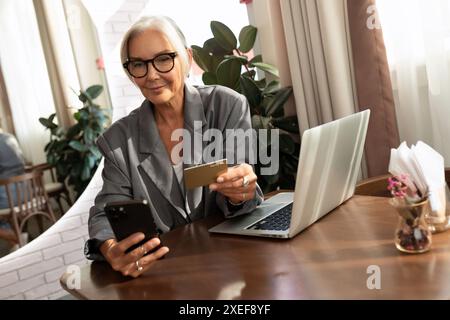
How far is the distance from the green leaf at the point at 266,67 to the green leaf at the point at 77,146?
1.19 m

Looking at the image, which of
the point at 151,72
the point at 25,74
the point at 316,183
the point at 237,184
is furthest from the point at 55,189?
A: the point at 316,183

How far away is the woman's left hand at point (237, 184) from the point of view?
3.43 feet

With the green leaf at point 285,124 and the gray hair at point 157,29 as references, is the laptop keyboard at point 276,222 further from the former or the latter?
the green leaf at point 285,124

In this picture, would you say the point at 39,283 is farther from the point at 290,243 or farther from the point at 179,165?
the point at 290,243

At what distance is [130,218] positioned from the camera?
2.99ft

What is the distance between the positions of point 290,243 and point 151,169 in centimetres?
54

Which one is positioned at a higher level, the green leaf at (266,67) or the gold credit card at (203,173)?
the green leaf at (266,67)

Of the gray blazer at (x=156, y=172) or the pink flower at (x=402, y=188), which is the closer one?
the pink flower at (x=402, y=188)

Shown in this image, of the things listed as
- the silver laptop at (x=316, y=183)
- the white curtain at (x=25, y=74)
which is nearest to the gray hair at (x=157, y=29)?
the silver laptop at (x=316, y=183)

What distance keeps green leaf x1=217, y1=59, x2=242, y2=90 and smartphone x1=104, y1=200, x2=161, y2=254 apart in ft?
4.16

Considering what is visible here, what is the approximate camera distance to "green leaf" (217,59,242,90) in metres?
2.04

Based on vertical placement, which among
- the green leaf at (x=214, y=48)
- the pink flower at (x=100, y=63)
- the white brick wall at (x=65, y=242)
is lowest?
the white brick wall at (x=65, y=242)

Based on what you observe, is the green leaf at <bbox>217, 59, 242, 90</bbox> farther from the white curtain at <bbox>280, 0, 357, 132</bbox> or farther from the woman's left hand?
the woman's left hand
